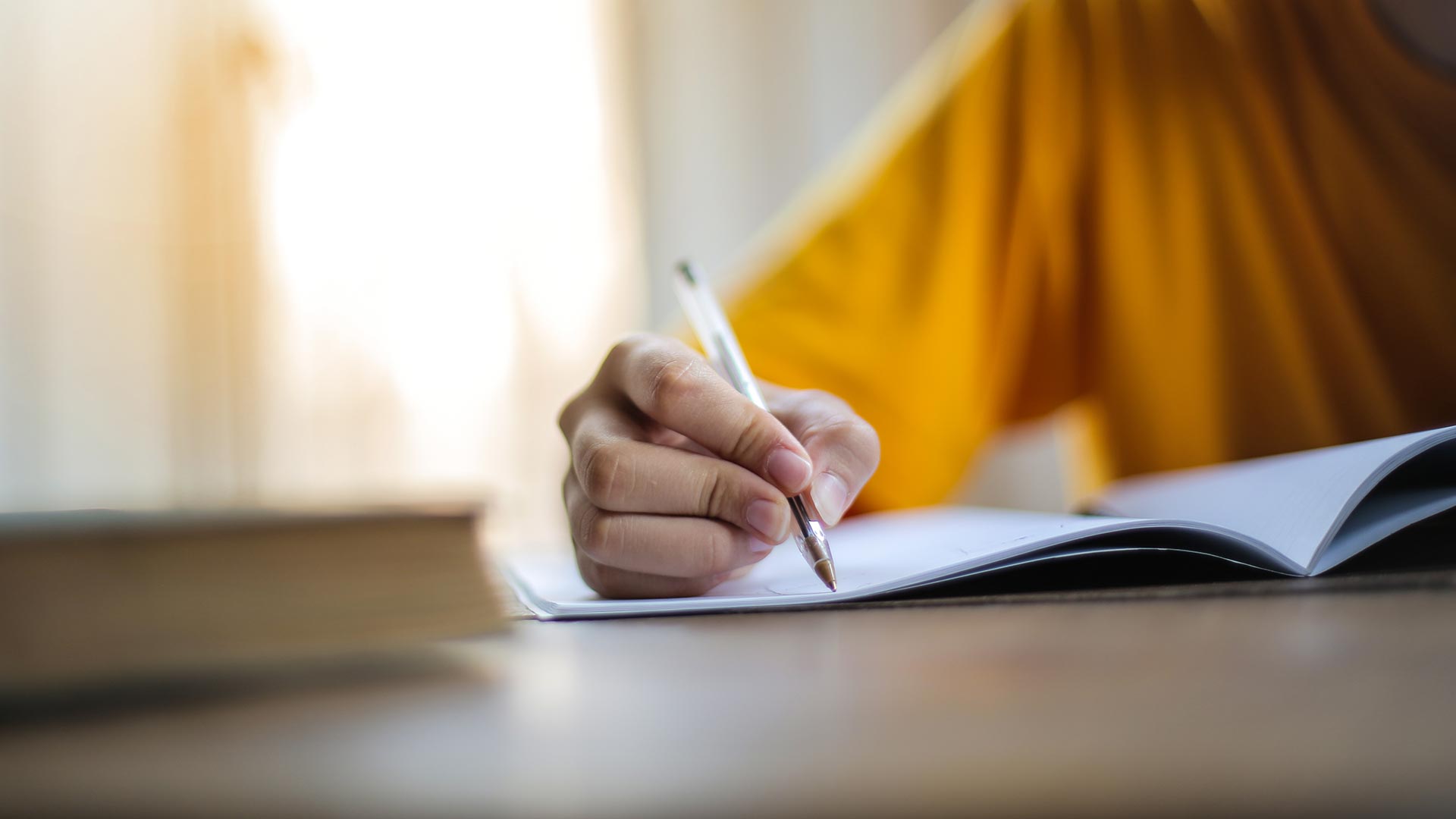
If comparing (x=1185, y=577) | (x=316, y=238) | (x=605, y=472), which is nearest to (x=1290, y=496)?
(x=1185, y=577)

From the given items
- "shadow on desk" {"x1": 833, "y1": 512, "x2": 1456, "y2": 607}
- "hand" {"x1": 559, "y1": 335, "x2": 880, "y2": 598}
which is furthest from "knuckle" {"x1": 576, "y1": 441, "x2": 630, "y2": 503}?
"shadow on desk" {"x1": 833, "y1": 512, "x2": 1456, "y2": 607}

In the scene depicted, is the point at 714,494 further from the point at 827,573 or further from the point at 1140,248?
the point at 1140,248

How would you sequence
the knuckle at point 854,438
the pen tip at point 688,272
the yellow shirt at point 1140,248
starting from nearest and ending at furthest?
the knuckle at point 854,438, the pen tip at point 688,272, the yellow shirt at point 1140,248

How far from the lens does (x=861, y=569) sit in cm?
40

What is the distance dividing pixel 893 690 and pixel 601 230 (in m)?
1.66

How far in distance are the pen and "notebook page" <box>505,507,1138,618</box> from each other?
12 millimetres

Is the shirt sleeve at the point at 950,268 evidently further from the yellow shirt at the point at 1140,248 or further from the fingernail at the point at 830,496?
the fingernail at the point at 830,496

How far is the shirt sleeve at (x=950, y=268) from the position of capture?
844 mm

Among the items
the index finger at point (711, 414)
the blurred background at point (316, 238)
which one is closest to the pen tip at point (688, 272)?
the index finger at point (711, 414)

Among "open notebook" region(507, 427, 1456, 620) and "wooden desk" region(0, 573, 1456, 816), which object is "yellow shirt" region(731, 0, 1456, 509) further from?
"wooden desk" region(0, 573, 1456, 816)

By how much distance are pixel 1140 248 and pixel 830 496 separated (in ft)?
2.23

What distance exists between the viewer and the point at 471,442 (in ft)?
5.52

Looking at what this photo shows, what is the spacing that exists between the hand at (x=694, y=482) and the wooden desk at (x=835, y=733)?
0.12 metres

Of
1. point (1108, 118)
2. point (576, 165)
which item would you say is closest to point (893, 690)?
point (1108, 118)
